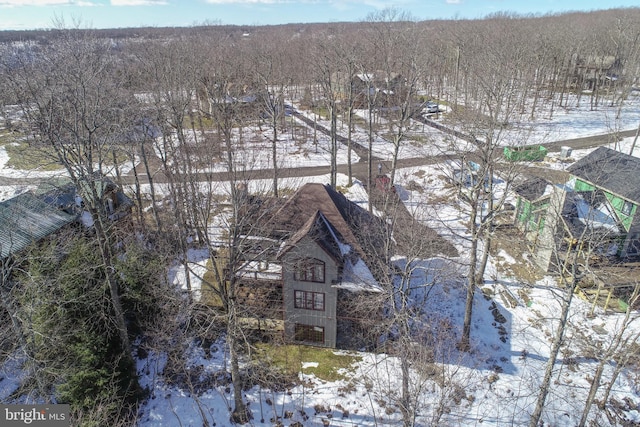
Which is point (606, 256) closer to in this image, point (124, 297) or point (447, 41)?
point (124, 297)

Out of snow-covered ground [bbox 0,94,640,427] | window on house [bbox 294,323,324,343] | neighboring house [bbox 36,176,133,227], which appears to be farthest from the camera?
neighboring house [bbox 36,176,133,227]

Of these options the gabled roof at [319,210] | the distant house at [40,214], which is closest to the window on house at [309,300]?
the gabled roof at [319,210]

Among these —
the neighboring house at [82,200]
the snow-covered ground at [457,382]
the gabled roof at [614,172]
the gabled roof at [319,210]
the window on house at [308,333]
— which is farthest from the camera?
the gabled roof at [614,172]

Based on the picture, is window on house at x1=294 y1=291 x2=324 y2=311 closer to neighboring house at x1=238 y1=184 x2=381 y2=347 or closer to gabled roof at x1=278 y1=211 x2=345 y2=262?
neighboring house at x1=238 y1=184 x2=381 y2=347

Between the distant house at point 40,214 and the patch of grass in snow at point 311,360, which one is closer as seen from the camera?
the patch of grass in snow at point 311,360

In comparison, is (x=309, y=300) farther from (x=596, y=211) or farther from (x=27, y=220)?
(x=596, y=211)

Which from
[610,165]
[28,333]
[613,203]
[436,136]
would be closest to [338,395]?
[28,333]

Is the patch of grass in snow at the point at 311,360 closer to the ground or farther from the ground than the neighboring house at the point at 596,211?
closer to the ground

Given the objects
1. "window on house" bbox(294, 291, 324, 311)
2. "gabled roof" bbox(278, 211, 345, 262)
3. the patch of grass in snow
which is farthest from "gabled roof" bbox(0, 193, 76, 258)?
"window on house" bbox(294, 291, 324, 311)

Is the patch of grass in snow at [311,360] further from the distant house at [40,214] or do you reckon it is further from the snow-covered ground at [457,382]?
the distant house at [40,214]

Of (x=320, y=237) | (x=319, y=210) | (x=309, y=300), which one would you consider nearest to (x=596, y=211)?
(x=319, y=210)
